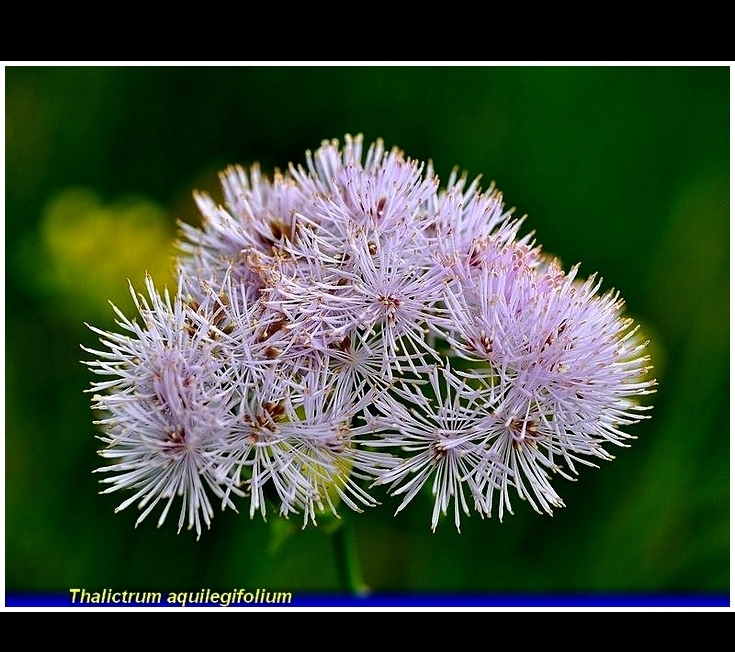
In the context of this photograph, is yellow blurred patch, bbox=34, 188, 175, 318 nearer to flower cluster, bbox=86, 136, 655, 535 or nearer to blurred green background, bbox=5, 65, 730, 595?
blurred green background, bbox=5, 65, 730, 595

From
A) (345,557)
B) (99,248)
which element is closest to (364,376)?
(345,557)

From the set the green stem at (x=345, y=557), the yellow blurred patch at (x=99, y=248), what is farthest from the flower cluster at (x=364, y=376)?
the yellow blurred patch at (x=99, y=248)

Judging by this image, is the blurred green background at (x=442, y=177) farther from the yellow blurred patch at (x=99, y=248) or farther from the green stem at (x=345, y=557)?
the green stem at (x=345, y=557)

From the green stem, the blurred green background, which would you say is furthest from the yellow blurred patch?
the green stem

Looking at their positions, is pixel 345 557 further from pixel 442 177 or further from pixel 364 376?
pixel 442 177

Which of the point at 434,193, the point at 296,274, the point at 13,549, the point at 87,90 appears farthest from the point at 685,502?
the point at 87,90

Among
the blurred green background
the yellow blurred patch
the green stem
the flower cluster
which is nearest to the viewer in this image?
the flower cluster
